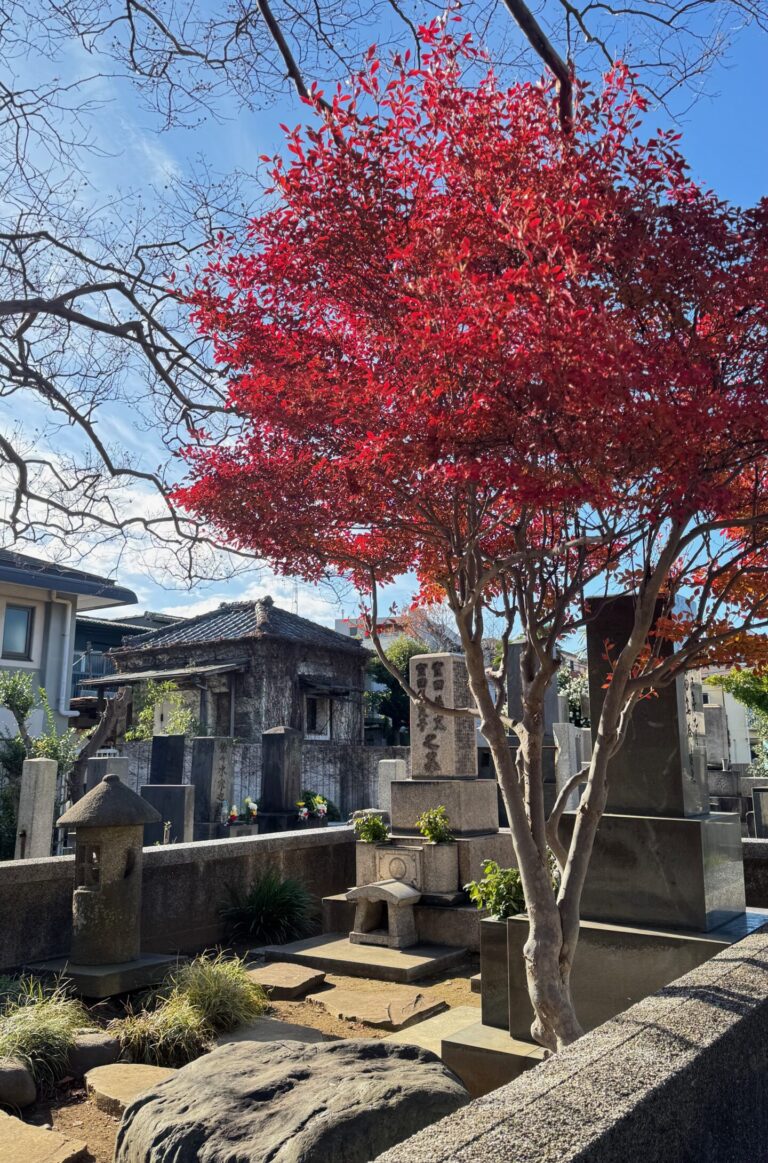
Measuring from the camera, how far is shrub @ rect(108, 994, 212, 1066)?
542 cm

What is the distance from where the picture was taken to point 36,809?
1115 cm

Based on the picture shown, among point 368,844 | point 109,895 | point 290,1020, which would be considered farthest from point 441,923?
point 109,895

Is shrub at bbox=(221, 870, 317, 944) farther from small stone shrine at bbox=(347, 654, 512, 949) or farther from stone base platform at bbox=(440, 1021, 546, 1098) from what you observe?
stone base platform at bbox=(440, 1021, 546, 1098)

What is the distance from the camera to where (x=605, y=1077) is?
2.14 meters

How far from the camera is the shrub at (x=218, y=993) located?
584 centimetres

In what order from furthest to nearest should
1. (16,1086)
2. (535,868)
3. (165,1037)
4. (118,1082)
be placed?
(165,1037)
(118,1082)
(16,1086)
(535,868)

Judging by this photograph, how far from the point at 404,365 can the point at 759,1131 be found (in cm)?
302

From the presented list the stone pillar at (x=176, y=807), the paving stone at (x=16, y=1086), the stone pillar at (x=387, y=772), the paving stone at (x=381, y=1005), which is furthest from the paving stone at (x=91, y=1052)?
the stone pillar at (x=387, y=772)

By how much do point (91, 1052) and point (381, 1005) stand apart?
7.87ft

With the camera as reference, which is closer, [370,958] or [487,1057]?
[487,1057]

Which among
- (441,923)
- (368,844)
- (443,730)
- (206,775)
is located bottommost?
(441,923)

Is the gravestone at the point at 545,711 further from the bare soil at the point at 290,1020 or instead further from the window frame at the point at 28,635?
the window frame at the point at 28,635

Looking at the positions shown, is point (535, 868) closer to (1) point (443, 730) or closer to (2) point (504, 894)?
(2) point (504, 894)

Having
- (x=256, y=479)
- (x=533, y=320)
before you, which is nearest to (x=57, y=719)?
(x=256, y=479)
